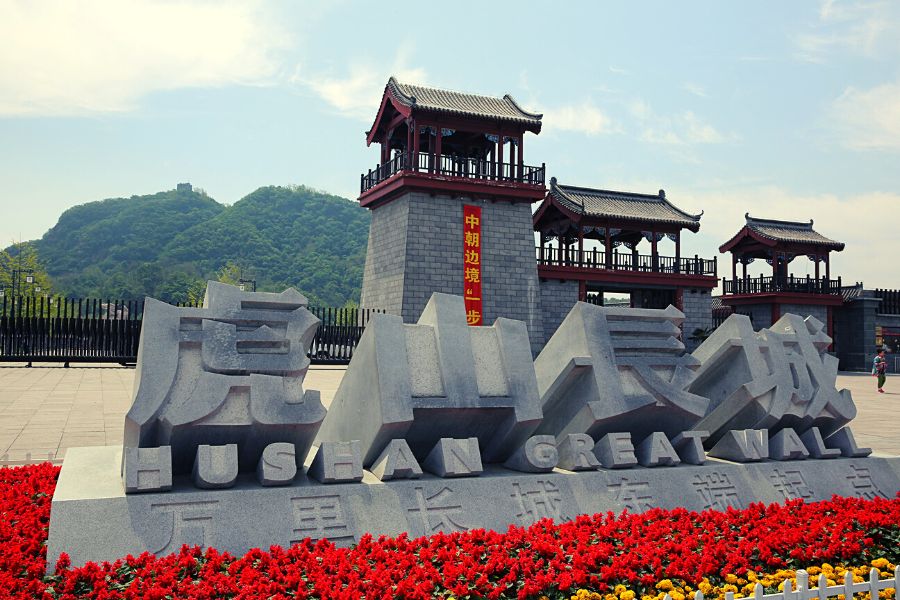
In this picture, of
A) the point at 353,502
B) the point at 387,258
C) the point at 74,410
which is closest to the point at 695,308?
the point at 387,258

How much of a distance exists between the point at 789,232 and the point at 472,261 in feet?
49.7

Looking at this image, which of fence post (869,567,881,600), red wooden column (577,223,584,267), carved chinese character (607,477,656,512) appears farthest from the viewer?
red wooden column (577,223,584,267)

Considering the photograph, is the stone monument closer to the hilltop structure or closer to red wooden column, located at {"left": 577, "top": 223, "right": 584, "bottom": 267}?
the hilltop structure

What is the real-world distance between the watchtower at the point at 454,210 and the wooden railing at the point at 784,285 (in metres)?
11.7

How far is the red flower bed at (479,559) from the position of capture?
3.07 m

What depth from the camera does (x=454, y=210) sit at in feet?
60.5

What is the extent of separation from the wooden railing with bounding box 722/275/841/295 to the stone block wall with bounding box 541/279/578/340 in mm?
9526

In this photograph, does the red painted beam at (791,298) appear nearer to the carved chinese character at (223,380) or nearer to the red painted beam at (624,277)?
the red painted beam at (624,277)

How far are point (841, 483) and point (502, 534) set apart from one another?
2.91 metres

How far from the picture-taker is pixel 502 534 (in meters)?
3.94

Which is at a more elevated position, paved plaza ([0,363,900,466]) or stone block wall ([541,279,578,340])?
stone block wall ([541,279,578,340])

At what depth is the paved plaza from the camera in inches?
270

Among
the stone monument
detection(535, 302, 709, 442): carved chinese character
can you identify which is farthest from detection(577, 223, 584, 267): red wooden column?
detection(535, 302, 709, 442): carved chinese character

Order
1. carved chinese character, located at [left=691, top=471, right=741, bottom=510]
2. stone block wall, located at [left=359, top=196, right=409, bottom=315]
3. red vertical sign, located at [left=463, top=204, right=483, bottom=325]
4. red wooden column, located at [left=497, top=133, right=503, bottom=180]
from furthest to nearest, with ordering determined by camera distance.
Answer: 1. red wooden column, located at [left=497, top=133, right=503, bottom=180]
2. red vertical sign, located at [left=463, top=204, right=483, bottom=325]
3. stone block wall, located at [left=359, top=196, right=409, bottom=315]
4. carved chinese character, located at [left=691, top=471, right=741, bottom=510]
